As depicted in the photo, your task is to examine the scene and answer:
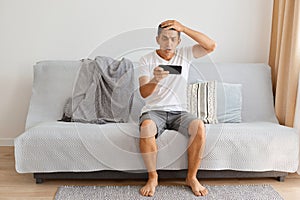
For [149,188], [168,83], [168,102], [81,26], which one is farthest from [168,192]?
[81,26]

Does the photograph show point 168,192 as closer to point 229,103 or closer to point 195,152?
point 195,152

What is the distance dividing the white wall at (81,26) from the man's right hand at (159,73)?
1016mm

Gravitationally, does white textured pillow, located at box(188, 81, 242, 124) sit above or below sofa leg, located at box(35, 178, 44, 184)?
above

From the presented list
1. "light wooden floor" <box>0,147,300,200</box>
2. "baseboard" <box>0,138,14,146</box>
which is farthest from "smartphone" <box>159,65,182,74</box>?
"baseboard" <box>0,138,14,146</box>

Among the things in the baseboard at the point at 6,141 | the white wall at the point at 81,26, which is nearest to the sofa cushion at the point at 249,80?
the white wall at the point at 81,26

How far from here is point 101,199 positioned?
2.34 m

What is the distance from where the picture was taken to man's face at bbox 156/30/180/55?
8.00 feet

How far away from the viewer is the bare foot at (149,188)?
2396 millimetres

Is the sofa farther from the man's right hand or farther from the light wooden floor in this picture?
the man's right hand

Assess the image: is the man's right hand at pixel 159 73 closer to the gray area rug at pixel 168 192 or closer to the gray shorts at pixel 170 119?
the gray shorts at pixel 170 119

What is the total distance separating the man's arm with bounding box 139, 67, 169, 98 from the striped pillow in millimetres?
491

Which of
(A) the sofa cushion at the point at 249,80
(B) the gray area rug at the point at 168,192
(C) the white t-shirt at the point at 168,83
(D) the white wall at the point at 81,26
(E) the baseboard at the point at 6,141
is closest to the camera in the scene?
(B) the gray area rug at the point at 168,192

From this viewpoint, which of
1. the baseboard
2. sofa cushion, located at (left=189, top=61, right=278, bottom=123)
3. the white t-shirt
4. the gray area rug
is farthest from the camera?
the baseboard

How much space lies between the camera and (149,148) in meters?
2.41
